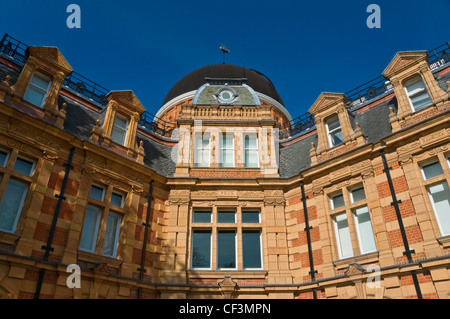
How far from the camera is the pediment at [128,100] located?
50.0 feet

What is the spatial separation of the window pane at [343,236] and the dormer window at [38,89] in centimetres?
1188

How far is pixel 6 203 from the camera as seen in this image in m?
10.8

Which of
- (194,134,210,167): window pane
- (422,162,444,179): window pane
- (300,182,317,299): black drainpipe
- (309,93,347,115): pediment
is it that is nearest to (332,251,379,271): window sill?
(300,182,317,299): black drainpipe

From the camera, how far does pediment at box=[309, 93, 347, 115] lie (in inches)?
605

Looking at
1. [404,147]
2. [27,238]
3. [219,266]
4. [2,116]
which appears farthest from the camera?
[219,266]

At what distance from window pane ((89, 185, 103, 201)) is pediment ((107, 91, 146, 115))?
410 cm

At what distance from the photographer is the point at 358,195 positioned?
13.4m

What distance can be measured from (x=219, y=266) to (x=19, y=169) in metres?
7.73

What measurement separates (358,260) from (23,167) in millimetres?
11568

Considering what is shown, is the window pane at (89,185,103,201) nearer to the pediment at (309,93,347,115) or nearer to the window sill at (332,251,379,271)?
the window sill at (332,251,379,271)

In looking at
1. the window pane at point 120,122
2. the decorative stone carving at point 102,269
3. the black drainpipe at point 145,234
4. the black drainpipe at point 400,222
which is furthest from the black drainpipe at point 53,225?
the black drainpipe at point 400,222

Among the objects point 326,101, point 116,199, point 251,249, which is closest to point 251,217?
point 251,249

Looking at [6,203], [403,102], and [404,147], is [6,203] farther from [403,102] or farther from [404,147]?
[403,102]
